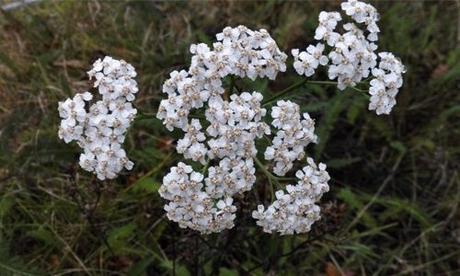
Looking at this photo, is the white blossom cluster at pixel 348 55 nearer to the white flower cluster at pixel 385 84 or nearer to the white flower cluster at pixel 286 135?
the white flower cluster at pixel 385 84

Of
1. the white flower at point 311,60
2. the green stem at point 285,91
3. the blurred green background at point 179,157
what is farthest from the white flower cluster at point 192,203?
the white flower at point 311,60

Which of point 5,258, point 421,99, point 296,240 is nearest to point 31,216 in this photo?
point 5,258

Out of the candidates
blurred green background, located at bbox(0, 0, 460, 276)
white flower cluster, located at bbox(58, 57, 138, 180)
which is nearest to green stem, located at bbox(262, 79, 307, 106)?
blurred green background, located at bbox(0, 0, 460, 276)

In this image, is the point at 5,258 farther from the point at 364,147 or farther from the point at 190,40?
the point at 364,147

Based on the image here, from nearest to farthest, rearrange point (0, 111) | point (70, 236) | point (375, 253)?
point (70, 236) < point (375, 253) < point (0, 111)

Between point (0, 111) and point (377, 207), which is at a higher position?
point (0, 111)

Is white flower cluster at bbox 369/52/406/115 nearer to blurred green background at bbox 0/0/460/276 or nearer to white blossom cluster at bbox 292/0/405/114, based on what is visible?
white blossom cluster at bbox 292/0/405/114
